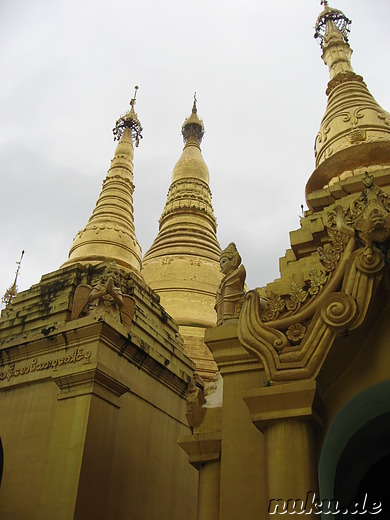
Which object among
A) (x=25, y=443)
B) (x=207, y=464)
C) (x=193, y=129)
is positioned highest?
(x=193, y=129)

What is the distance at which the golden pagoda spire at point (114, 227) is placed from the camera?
18.0 meters

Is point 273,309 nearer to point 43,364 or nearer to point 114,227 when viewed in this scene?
point 43,364

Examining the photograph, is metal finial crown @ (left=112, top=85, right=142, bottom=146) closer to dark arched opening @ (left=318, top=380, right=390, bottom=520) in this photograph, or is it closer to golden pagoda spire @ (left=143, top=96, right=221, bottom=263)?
golden pagoda spire @ (left=143, top=96, right=221, bottom=263)

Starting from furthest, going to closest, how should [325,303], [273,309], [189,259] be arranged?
1. [189,259]
2. [273,309]
3. [325,303]

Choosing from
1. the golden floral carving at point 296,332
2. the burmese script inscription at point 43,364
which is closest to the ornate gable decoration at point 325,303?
the golden floral carving at point 296,332

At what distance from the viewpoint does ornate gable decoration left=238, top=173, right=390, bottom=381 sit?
6.55 metres

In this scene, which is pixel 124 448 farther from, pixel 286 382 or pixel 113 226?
pixel 113 226

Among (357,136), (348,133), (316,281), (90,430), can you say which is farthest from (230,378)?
(348,133)

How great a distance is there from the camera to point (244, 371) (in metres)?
8.04

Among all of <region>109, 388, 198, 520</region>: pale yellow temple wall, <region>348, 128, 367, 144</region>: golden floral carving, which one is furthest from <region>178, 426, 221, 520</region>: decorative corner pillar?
<region>348, 128, 367, 144</region>: golden floral carving

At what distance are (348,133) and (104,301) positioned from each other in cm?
763

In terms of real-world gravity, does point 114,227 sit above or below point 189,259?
below

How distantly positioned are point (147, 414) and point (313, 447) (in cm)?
675

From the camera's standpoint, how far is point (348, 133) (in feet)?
44.3
